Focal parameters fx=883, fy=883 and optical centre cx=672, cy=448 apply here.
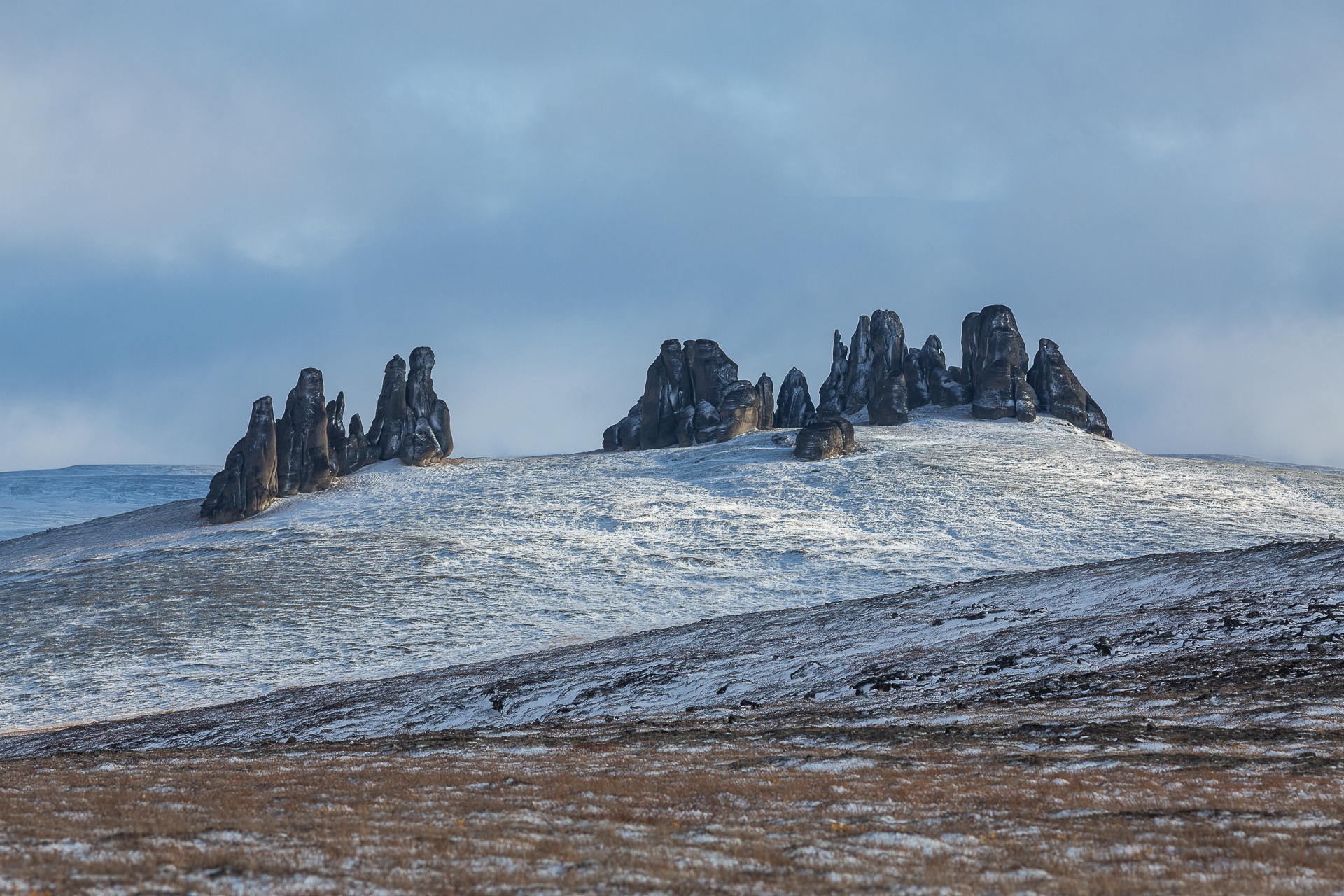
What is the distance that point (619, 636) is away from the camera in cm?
3528

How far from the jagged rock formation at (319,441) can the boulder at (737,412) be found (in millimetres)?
25478

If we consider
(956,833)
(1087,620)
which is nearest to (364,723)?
(956,833)

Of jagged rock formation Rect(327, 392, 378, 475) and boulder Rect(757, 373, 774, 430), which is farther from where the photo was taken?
boulder Rect(757, 373, 774, 430)

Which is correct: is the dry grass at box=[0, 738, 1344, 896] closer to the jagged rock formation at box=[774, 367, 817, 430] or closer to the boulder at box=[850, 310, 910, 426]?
the boulder at box=[850, 310, 910, 426]

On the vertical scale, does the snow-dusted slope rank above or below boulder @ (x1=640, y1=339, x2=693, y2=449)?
below

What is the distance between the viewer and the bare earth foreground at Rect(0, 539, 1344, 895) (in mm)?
8383

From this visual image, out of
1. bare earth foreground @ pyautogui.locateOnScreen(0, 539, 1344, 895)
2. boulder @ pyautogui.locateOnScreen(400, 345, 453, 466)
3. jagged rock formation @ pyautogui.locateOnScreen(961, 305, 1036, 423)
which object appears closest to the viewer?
bare earth foreground @ pyautogui.locateOnScreen(0, 539, 1344, 895)

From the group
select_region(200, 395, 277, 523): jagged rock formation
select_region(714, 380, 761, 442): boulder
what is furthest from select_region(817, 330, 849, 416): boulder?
select_region(200, 395, 277, 523): jagged rock formation

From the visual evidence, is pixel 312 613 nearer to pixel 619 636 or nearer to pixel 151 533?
pixel 619 636

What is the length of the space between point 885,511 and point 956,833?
4865 centimetres

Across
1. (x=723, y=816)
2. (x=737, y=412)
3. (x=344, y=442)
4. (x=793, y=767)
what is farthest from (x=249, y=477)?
(x=723, y=816)

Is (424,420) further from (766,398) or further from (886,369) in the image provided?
(886,369)

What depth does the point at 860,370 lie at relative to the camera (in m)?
99.4

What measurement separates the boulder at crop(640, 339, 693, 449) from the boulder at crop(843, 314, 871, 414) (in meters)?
18.8
